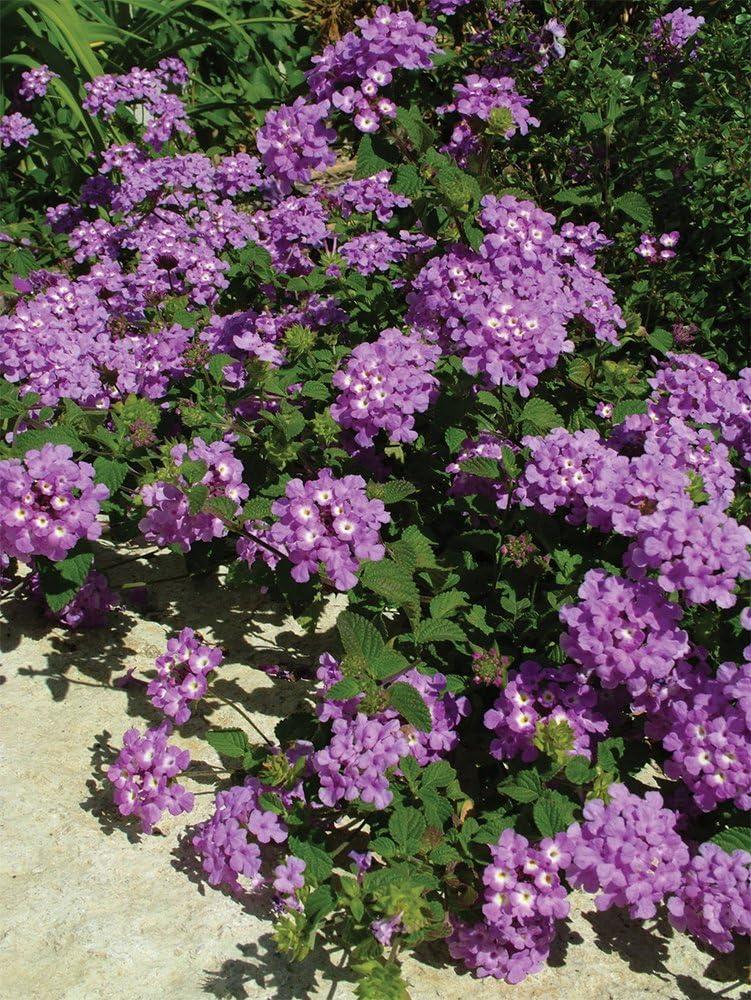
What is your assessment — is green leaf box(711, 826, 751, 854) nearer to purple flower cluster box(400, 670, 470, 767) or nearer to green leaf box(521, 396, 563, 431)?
purple flower cluster box(400, 670, 470, 767)

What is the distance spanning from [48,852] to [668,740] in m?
1.45

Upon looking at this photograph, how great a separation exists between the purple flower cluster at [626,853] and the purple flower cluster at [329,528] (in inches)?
28.5

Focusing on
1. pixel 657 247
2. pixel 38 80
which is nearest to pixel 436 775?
pixel 657 247

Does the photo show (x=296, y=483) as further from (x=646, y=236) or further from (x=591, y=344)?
(x=646, y=236)

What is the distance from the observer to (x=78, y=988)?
2096 millimetres

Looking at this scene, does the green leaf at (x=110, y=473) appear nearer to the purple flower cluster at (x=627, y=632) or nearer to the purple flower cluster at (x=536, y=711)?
the purple flower cluster at (x=536, y=711)

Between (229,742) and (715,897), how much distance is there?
1121 mm

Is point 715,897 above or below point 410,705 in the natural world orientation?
below

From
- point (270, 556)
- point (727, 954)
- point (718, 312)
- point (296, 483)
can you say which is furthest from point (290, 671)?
point (718, 312)

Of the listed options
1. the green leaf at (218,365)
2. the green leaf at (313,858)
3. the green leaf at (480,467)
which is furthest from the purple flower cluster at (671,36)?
the green leaf at (313,858)

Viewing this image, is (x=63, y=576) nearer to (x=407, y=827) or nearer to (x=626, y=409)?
(x=407, y=827)

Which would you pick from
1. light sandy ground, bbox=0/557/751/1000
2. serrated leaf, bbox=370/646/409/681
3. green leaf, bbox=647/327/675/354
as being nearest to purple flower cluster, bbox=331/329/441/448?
serrated leaf, bbox=370/646/409/681

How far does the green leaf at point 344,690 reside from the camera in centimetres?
215

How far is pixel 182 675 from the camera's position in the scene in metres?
2.61
